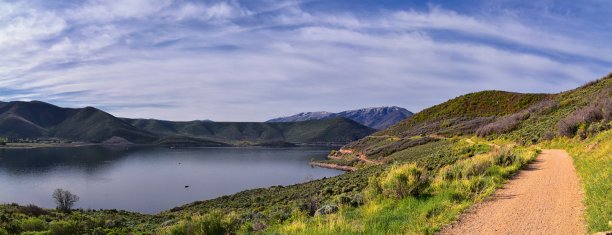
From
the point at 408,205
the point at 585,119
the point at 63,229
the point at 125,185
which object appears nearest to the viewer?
the point at 408,205

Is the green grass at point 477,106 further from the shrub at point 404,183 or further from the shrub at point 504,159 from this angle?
the shrub at point 404,183

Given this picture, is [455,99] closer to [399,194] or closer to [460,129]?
[460,129]

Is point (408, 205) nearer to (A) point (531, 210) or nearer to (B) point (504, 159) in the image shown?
(A) point (531, 210)

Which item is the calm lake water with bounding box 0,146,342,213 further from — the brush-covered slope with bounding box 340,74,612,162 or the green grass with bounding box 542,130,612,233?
the green grass with bounding box 542,130,612,233

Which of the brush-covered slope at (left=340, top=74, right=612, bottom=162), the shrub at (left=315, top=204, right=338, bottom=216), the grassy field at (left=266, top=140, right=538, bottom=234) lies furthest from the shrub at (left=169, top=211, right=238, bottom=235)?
the brush-covered slope at (left=340, top=74, right=612, bottom=162)

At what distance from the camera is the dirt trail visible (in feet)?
26.0

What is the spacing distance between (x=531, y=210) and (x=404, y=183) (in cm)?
353

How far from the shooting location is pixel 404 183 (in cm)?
1206

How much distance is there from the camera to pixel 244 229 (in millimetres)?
12039

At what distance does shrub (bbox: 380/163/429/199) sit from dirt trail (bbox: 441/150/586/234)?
6.46 ft

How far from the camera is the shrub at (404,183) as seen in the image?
11922mm

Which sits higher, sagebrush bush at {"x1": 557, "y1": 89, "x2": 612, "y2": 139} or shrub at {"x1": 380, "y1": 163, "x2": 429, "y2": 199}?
sagebrush bush at {"x1": 557, "y1": 89, "x2": 612, "y2": 139}

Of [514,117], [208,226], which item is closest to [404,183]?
[208,226]

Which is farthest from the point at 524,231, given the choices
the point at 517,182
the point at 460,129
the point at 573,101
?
the point at 460,129
